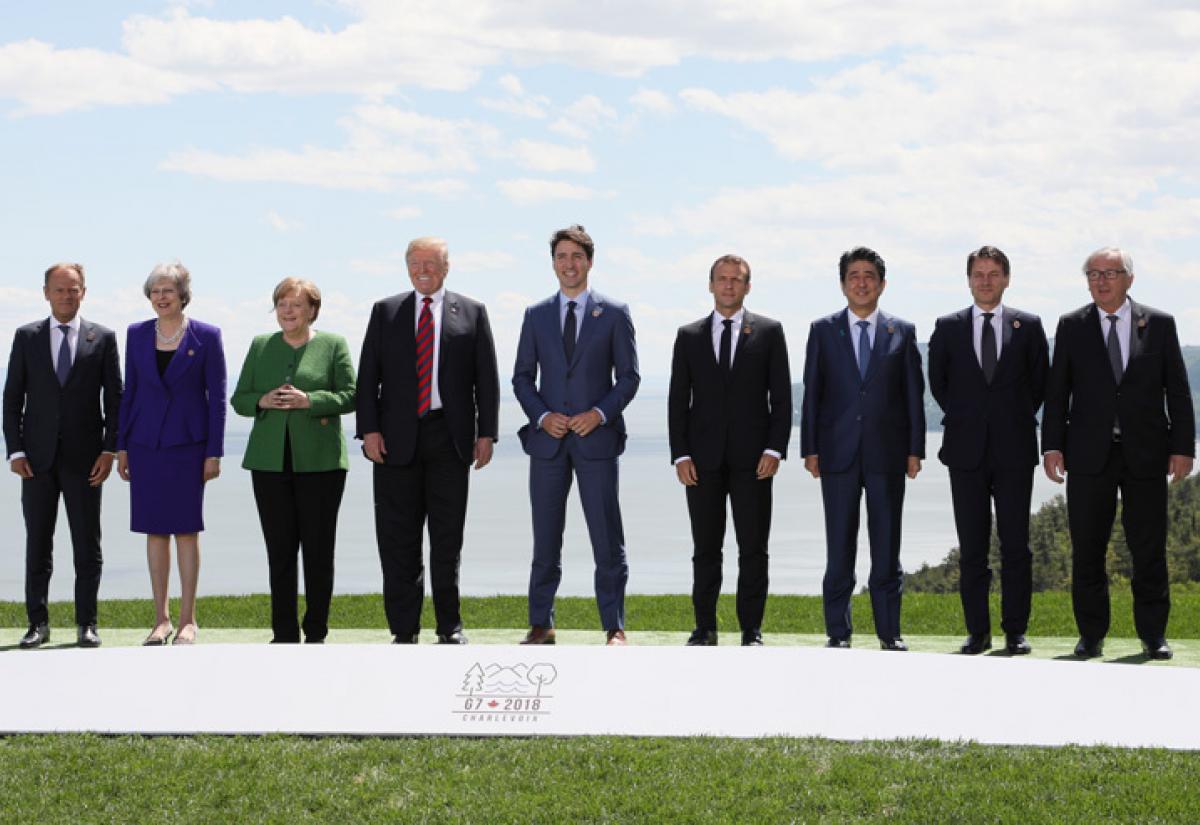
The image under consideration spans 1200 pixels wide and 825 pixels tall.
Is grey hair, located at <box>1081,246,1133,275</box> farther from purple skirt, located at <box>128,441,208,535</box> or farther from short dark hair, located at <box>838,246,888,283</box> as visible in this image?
purple skirt, located at <box>128,441,208,535</box>

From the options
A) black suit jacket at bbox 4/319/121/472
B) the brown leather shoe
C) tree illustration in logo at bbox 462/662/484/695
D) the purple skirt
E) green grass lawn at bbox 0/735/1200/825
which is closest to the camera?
green grass lawn at bbox 0/735/1200/825

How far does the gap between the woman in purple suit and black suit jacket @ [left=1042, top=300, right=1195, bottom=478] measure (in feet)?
14.2

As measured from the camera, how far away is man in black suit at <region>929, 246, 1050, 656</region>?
696 centimetres

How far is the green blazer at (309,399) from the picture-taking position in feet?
22.8

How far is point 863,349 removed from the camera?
695 centimetres

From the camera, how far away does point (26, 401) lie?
7.64 m

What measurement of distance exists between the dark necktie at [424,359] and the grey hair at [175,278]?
49.9 inches

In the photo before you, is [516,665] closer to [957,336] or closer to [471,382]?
[471,382]

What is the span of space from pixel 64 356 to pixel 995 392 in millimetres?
4976

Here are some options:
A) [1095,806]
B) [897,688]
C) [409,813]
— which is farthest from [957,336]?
[409,813]

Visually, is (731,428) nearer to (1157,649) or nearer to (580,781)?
(580,781)

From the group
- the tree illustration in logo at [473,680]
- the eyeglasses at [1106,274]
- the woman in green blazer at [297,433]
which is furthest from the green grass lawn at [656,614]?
the tree illustration in logo at [473,680]

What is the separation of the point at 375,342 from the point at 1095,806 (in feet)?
13.3

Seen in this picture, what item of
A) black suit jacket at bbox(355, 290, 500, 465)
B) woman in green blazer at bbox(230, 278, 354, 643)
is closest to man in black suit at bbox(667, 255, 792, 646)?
black suit jacket at bbox(355, 290, 500, 465)
